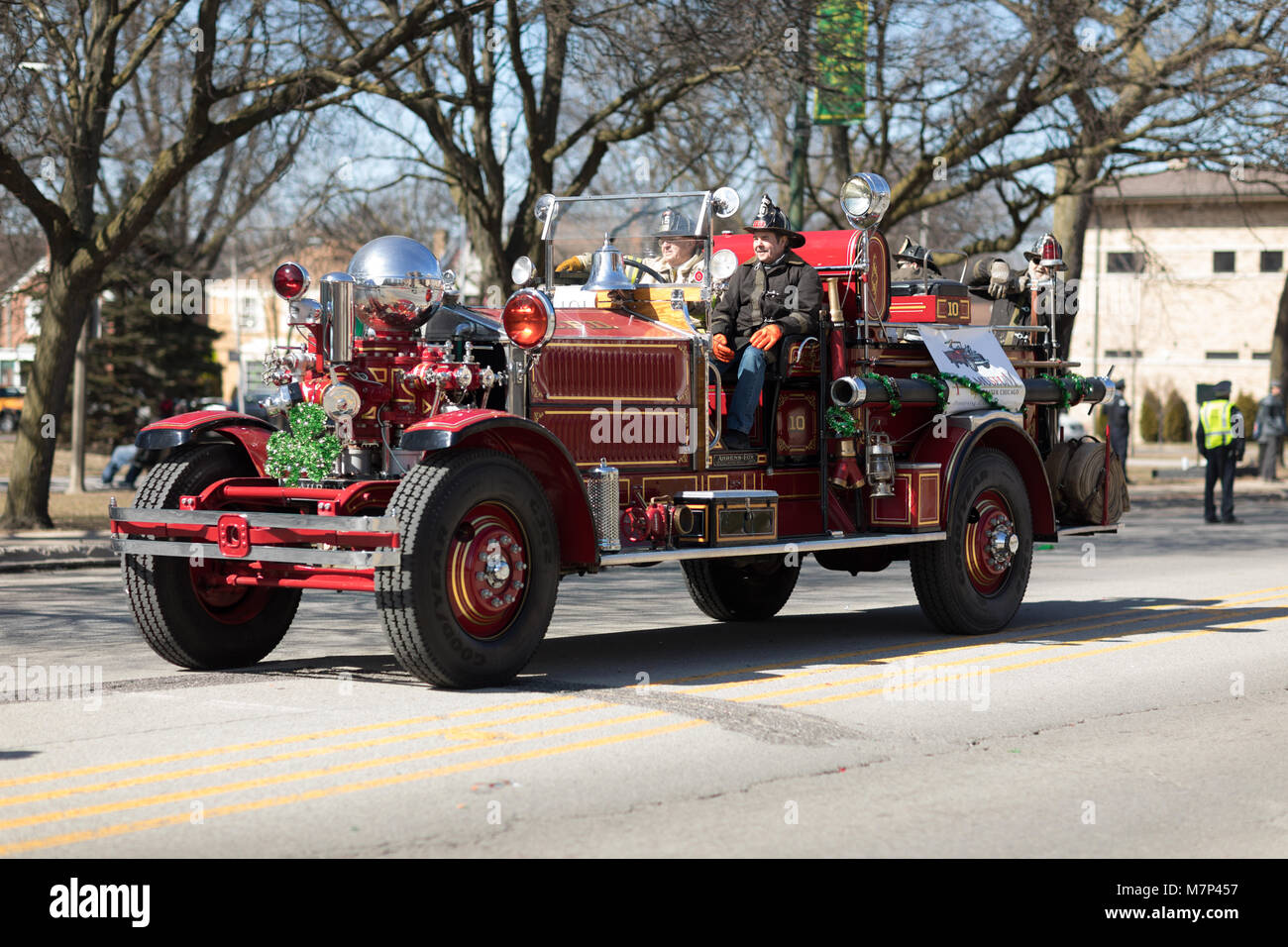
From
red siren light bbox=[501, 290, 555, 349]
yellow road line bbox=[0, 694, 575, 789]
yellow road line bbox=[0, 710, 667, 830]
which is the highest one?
red siren light bbox=[501, 290, 555, 349]

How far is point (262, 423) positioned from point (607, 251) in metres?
2.23

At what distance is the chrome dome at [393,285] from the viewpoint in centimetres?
866

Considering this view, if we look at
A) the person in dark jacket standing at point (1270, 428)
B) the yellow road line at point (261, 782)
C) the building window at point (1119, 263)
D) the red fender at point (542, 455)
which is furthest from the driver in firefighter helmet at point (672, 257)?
the building window at point (1119, 263)

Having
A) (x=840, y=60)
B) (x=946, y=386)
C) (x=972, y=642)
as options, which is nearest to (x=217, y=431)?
(x=946, y=386)

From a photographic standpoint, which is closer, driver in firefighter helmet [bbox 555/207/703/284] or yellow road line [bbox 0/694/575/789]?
yellow road line [bbox 0/694/575/789]

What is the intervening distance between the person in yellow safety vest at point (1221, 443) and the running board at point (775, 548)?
44.6ft

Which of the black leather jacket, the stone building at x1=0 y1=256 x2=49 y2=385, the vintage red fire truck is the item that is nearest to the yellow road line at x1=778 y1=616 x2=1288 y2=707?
the vintage red fire truck

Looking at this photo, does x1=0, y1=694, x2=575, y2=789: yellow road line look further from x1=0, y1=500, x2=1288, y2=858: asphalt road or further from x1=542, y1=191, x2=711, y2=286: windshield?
x1=542, y1=191, x2=711, y2=286: windshield

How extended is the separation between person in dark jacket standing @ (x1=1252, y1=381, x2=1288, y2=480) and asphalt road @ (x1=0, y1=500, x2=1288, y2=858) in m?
19.6

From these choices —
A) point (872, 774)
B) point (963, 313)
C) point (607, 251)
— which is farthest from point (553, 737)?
point (963, 313)

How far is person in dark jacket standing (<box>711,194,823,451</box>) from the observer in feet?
33.1

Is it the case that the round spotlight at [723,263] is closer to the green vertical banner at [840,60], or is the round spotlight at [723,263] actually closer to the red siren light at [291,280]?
the red siren light at [291,280]

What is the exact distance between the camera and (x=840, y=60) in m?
20.3

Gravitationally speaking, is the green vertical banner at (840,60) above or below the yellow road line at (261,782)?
above
